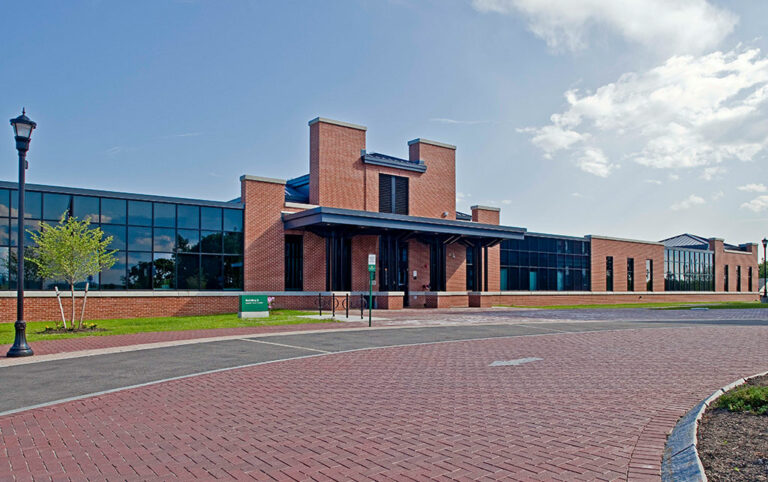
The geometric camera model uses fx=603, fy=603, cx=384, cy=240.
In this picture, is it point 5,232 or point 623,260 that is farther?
point 623,260

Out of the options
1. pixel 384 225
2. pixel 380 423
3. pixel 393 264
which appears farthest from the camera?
pixel 393 264

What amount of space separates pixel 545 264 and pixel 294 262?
2153 centimetres

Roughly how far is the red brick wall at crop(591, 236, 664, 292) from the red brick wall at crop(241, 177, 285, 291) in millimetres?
28133

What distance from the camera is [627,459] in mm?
5555

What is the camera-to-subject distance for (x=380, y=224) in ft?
103

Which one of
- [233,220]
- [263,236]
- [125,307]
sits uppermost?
[233,220]

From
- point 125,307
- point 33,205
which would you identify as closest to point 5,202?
point 33,205

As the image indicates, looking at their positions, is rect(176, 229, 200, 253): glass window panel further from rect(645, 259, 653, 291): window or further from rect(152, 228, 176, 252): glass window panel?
rect(645, 259, 653, 291): window

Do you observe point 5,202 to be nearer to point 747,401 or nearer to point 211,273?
point 211,273

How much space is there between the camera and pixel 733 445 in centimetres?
565

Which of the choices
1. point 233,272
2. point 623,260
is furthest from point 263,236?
point 623,260

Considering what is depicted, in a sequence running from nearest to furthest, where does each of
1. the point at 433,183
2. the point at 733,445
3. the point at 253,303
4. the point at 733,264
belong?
the point at 733,445, the point at 253,303, the point at 433,183, the point at 733,264

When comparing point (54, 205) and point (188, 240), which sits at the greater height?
point (54, 205)

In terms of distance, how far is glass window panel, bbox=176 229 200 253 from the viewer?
28.0m
